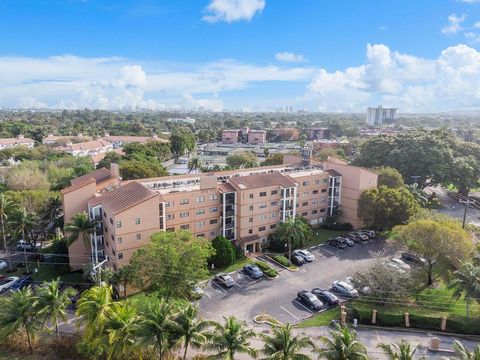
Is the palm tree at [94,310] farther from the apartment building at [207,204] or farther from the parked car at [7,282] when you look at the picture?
the parked car at [7,282]

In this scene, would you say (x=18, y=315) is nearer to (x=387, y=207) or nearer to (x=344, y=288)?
(x=344, y=288)

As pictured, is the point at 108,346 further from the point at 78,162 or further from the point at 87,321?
the point at 78,162

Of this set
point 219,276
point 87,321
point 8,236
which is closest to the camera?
point 87,321

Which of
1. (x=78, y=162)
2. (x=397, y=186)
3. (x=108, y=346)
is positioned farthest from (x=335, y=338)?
(x=78, y=162)

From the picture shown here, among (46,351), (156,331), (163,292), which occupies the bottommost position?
(46,351)

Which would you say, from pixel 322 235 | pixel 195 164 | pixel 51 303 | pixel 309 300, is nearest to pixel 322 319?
pixel 309 300

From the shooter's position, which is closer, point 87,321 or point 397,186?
point 87,321

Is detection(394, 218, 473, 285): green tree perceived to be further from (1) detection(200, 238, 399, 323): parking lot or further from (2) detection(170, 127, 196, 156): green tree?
(2) detection(170, 127, 196, 156): green tree

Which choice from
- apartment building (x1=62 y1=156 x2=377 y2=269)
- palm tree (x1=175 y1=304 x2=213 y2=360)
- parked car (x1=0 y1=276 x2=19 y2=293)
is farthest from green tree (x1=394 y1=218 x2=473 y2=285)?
parked car (x1=0 y1=276 x2=19 y2=293)
